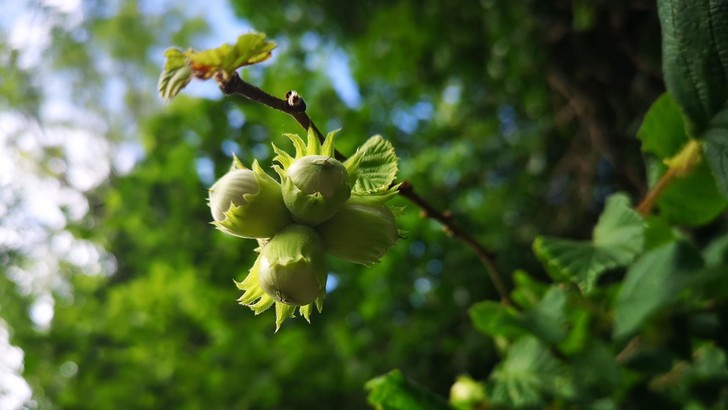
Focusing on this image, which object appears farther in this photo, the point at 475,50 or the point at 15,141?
the point at 15,141

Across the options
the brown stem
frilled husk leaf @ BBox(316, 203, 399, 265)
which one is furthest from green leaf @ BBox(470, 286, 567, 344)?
frilled husk leaf @ BBox(316, 203, 399, 265)

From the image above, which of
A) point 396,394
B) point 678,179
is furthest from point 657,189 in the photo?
point 396,394

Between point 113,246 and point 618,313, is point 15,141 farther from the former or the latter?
point 618,313

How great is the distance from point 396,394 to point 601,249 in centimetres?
31

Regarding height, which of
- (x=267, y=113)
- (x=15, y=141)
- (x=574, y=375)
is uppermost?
(x=15, y=141)

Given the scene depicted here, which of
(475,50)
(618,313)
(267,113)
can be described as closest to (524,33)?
(475,50)

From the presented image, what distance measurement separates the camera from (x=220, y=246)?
191 cm

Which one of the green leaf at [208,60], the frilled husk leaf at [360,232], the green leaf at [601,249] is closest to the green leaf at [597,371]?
the green leaf at [601,249]

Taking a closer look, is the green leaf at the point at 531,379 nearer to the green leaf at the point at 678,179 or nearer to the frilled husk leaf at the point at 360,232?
the green leaf at the point at 678,179

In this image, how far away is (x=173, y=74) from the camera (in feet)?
1.48

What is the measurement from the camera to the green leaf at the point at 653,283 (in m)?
0.84

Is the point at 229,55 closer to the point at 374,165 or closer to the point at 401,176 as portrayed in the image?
the point at 374,165

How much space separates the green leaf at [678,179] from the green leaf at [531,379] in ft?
0.90

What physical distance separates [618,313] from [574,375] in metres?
0.12
